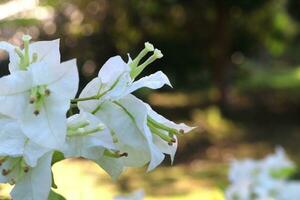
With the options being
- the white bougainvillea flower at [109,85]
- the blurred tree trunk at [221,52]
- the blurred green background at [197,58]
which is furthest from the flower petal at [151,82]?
the blurred tree trunk at [221,52]

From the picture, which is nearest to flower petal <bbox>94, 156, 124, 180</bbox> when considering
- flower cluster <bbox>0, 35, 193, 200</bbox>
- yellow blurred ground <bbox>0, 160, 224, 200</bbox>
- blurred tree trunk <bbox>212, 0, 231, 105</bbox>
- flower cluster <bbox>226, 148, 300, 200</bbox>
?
flower cluster <bbox>0, 35, 193, 200</bbox>

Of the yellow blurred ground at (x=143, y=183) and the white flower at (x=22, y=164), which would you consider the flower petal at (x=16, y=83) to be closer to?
the white flower at (x=22, y=164)

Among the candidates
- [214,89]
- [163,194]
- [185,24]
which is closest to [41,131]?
[163,194]

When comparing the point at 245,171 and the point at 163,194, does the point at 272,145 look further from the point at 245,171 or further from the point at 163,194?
the point at 245,171

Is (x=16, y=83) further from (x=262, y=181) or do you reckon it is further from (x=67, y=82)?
(x=262, y=181)

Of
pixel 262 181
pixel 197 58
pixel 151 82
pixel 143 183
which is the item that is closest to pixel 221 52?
pixel 197 58

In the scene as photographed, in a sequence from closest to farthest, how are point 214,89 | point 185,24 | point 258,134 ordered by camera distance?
point 258,134
point 185,24
point 214,89
